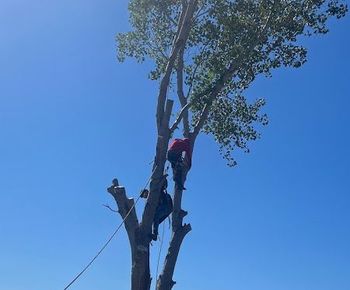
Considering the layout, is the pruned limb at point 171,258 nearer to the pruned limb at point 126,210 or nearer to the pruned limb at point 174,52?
the pruned limb at point 126,210

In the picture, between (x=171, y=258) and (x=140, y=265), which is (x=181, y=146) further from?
(x=140, y=265)

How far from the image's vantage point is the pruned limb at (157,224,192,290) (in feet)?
42.5

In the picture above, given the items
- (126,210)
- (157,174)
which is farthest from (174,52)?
(126,210)

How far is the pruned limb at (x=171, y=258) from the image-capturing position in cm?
1295

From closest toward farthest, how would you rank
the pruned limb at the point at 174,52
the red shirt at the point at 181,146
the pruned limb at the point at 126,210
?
1. the pruned limb at the point at 126,210
2. the pruned limb at the point at 174,52
3. the red shirt at the point at 181,146

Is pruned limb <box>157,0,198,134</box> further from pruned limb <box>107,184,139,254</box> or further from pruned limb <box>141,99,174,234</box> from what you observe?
pruned limb <box>107,184,139,254</box>

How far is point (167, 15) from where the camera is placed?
17.4 metres

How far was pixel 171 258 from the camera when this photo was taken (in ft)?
43.3

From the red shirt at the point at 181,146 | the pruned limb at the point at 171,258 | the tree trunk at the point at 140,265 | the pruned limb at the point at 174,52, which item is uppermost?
the pruned limb at the point at 174,52

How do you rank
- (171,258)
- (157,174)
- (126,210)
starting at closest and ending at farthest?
1. (126,210)
2. (157,174)
3. (171,258)

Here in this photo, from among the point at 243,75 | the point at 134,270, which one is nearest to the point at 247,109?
the point at 243,75

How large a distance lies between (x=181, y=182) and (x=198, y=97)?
71.1 inches

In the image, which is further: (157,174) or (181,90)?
(181,90)

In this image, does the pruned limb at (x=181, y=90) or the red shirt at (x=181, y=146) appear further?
the pruned limb at (x=181, y=90)
